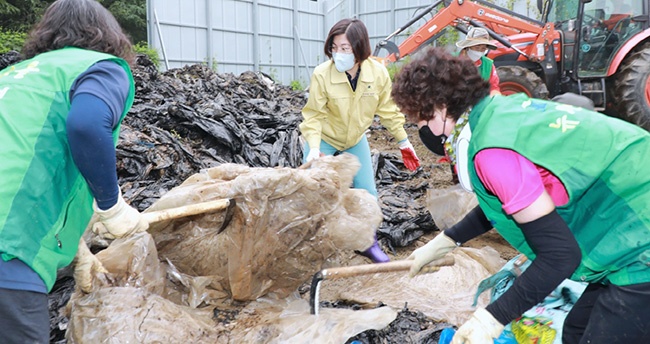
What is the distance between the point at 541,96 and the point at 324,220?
500 cm

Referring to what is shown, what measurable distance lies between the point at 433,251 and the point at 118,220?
47.1 inches

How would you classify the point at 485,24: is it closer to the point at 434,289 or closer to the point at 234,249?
the point at 434,289

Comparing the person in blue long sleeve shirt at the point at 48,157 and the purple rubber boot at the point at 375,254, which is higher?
the person in blue long sleeve shirt at the point at 48,157

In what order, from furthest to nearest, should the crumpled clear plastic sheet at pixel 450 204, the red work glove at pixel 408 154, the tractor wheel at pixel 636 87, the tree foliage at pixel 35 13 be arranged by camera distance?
the tree foliage at pixel 35 13
the tractor wheel at pixel 636 87
the red work glove at pixel 408 154
the crumpled clear plastic sheet at pixel 450 204

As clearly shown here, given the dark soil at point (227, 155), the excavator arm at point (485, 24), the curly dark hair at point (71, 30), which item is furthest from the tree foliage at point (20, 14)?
the curly dark hair at point (71, 30)

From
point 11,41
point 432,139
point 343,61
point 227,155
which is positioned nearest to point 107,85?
point 432,139

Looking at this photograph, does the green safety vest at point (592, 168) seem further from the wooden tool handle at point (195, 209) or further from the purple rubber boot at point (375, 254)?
the purple rubber boot at point (375, 254)

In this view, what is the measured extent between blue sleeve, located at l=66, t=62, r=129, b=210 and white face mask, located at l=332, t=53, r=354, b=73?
1.80 metres

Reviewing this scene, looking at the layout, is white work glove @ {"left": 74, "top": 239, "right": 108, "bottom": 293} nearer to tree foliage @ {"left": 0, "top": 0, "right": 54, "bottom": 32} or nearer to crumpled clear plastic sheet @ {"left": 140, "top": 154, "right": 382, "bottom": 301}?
crumpled clear plastic sheet @ {"left": 140, "top": 154, "right": 382, "bottom": 301}

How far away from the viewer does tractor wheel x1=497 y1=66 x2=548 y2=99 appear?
6559mm

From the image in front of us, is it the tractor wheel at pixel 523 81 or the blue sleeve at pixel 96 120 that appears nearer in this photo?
the blue sleeve at pixel 96 120

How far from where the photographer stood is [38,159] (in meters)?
1.48

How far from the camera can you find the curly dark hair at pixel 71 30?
172 cm

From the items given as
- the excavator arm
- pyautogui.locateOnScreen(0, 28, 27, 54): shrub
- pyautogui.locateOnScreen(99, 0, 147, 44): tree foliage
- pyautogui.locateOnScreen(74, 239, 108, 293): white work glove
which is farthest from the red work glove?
pyautogui.locateOnScreen(99, 0, 147, 44): tree foliage
